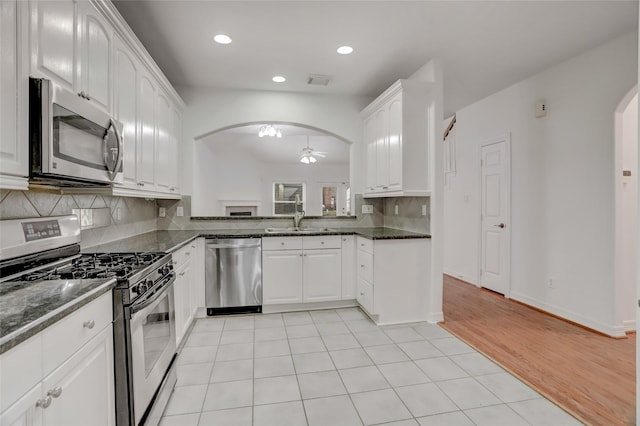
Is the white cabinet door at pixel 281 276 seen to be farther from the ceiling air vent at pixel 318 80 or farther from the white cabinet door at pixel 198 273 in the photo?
the ceiling air vent at pixel 318 80

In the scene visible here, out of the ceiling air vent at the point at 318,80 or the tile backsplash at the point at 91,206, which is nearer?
the tile backsplash at the point at 91,206

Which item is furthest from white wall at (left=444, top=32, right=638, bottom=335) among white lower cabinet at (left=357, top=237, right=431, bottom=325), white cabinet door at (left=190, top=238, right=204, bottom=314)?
white cabinet door at (left=190, top=238, right=204, bottom=314)

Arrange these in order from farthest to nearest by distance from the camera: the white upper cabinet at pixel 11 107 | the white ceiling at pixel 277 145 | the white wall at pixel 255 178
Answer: the white wall at pixel 255 178 < the white ceiling at pixel 277 145 < the white upper cabinet at pixel 11 107

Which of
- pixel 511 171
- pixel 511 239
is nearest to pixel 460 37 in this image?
pixel 511 171

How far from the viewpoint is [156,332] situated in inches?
70.5

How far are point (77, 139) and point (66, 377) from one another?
1079 mm

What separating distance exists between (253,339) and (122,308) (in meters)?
A: 1.72

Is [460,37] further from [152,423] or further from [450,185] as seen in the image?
[152,423]

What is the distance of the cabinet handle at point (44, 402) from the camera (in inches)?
35.8

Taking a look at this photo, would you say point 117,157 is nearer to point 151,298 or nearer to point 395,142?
point 151,298

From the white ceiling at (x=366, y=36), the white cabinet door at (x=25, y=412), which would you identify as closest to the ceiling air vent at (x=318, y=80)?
the white ceiling at (x=366, y=36)

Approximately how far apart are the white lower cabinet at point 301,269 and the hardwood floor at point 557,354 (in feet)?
4.39

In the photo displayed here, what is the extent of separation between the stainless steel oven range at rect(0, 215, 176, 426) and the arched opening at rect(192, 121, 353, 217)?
14.9ft

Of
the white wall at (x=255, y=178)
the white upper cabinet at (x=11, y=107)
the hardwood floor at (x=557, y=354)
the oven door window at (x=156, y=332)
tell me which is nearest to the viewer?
the white upper cabinet at (x=11, y=107)
